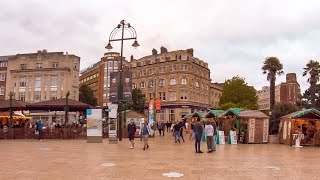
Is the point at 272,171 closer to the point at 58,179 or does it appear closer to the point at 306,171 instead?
the point at 306,171

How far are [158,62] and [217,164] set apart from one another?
230 feet

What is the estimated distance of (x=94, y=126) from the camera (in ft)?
82.7

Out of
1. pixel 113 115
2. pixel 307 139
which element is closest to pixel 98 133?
pixel 113 115

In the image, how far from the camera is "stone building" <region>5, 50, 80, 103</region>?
67375 mm

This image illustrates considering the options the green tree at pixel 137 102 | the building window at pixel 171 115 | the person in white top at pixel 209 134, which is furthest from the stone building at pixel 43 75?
the person in white top at pixel 209 134

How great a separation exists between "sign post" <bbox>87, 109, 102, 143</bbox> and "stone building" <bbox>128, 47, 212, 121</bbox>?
175 feet

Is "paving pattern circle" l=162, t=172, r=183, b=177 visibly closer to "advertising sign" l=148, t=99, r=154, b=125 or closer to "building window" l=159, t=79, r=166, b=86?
"advertising sign" l=148, t=99, r=154, b=125

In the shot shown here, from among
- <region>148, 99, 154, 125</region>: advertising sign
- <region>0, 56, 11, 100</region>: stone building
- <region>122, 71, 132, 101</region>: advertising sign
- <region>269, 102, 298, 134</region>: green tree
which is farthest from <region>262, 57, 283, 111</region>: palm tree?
<region>0, 56, 11, 100</region>: stone building

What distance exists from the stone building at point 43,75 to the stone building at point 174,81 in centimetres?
1889

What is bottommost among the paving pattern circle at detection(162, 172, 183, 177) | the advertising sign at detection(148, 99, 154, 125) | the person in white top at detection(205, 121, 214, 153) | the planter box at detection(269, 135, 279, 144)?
the planter box at detection(269, 135, 279, 144)

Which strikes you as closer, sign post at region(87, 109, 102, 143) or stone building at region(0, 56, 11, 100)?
sign post at region(87, 109, 102, 143)

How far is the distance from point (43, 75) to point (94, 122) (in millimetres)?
45997

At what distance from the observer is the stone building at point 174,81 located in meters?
78.7

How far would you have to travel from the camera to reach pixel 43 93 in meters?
68.1
